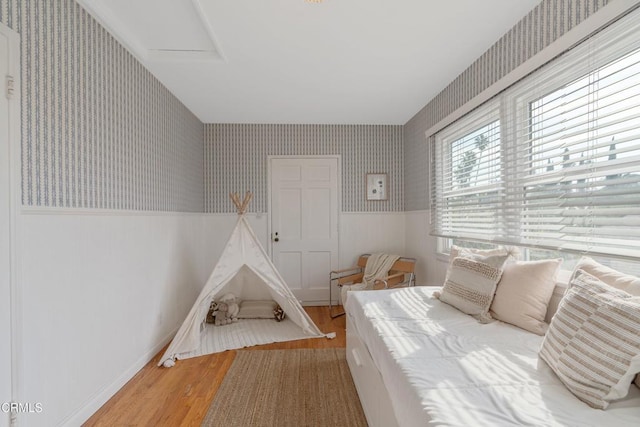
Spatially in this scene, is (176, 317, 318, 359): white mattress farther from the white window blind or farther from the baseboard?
the white window blind

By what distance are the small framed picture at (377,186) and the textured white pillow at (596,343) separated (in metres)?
3.12

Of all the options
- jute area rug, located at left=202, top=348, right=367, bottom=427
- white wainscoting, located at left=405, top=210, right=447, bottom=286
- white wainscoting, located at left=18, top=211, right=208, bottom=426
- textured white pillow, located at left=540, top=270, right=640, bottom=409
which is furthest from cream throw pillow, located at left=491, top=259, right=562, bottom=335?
white wainscoting, located at left=18, top=211, right=208, bottom=426

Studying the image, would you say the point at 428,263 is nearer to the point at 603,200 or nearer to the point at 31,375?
the point at 603,200

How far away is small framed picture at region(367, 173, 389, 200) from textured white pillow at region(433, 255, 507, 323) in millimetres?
2199

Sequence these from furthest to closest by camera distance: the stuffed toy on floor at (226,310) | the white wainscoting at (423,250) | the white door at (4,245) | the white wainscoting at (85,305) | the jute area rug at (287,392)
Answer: the stuffed toy on floor at (226,310) → the white wainscoting at (423,250) → the jute area rug at (287,392) → the white wainscoting at (85,305) → the white door at (4,245)

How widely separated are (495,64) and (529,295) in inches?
65.4

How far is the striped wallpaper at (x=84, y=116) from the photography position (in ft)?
4.96

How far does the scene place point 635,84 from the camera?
1329 millimetres

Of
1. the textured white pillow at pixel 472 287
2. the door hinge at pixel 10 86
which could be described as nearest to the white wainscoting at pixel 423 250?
the textured white pillow at pixel 472 287

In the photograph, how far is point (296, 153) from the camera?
4.25 metres

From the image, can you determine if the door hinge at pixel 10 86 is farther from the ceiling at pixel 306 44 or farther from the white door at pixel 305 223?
the white door at pixel 305 223

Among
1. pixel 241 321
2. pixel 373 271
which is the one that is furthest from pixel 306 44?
pixel 241 321

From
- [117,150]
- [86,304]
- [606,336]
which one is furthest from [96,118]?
[606,336]

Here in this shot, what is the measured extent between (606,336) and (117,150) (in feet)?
9.41
